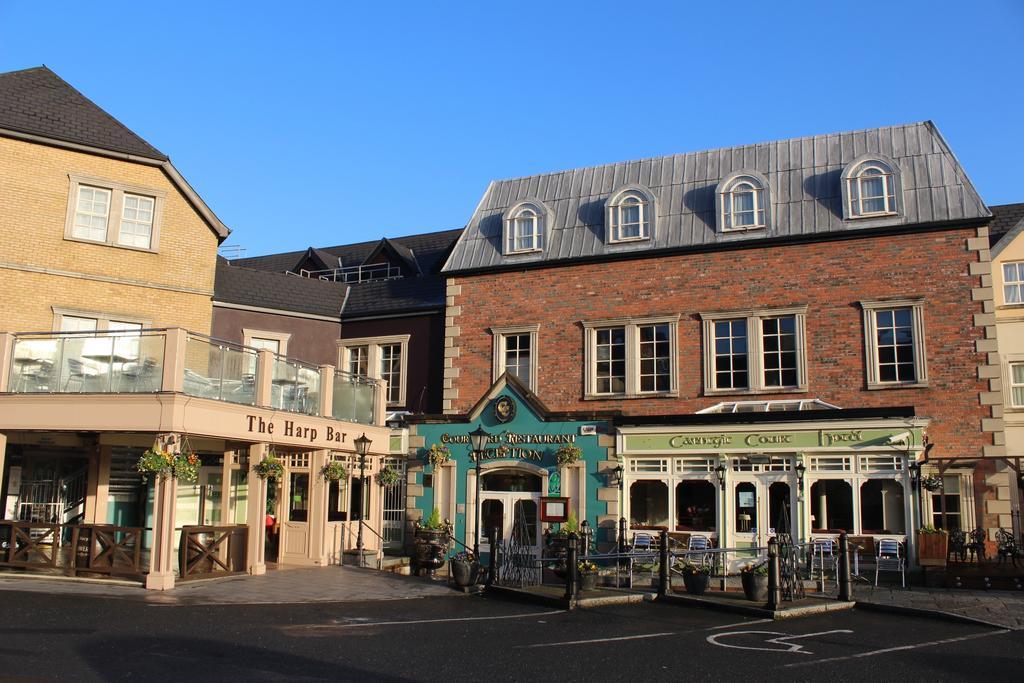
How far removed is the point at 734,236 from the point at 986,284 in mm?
5902

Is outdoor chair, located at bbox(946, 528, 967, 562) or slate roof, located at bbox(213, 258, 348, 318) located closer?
outdoor chair, located at bbox(946, 528, 967, 562)

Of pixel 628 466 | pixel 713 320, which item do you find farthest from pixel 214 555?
pixel 713 320

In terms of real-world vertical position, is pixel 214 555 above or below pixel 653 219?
below

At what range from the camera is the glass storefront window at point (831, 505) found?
Result: 20750 mm

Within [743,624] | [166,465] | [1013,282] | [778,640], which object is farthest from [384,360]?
[1013,282]

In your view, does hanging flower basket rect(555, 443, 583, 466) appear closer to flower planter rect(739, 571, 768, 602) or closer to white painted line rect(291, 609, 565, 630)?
flower planter rect(739, 571, 768, 602)

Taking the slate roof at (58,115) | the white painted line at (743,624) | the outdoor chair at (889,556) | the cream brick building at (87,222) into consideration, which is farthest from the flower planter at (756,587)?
the slate roof at (58,115)

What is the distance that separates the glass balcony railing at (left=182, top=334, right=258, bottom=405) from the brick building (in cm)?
691

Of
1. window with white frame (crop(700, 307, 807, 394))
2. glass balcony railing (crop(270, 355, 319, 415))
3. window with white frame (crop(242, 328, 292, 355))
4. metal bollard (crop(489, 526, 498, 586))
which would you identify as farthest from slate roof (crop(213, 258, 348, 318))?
window with white frame (crop(700, 307, 807, 394))

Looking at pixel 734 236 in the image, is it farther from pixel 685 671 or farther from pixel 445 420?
pixel 685 671

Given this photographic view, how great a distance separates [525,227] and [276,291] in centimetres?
751

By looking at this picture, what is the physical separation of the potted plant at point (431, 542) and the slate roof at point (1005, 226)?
16947 mm

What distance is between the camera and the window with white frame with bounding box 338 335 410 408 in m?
27.7

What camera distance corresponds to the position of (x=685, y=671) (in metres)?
9.99
